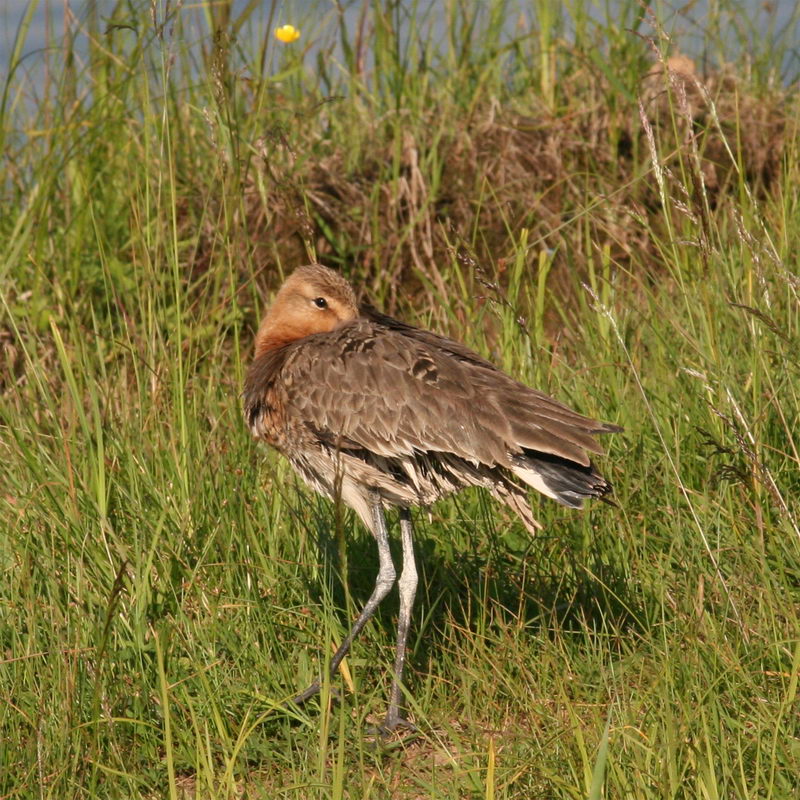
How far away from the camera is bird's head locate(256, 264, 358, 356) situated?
502 centimetres

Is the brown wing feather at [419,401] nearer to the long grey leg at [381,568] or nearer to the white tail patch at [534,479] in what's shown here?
the white tail patch at [534,479]

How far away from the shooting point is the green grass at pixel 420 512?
3.55 metres

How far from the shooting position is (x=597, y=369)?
538cm

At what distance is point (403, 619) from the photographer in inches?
173

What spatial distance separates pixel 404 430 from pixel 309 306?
3.31 feet

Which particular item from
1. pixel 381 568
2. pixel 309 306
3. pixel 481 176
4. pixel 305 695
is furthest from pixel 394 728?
pixel 481 176

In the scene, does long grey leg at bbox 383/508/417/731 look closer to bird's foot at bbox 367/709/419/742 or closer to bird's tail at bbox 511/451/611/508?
bird's foot at bbox 367/709/419/742

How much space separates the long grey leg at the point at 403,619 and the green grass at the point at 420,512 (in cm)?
8

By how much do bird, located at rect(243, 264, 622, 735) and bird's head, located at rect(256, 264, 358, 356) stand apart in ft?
0.74

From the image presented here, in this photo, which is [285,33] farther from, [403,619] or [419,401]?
[403,619]

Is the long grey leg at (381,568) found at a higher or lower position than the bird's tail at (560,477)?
lower

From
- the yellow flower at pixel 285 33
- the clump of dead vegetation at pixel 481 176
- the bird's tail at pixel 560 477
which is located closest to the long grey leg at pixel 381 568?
the bird's tail at pixel 560 477

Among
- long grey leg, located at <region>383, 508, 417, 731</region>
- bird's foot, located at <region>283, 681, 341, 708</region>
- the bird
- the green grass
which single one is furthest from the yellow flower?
bird's foot, located at <region>283, 681, 341, 708</region>

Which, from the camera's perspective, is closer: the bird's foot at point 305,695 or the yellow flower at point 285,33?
the bird's foot at point 305,695
